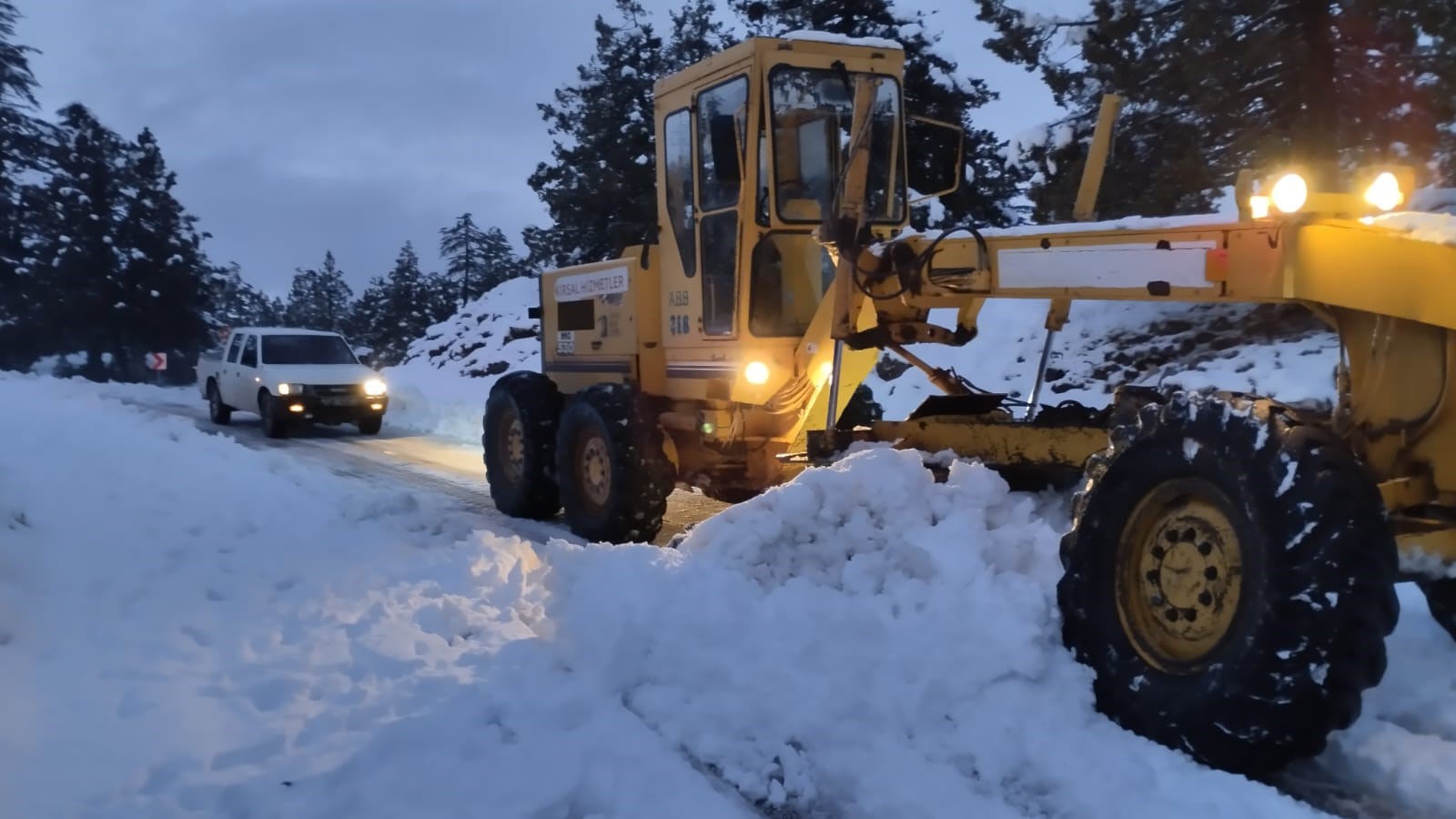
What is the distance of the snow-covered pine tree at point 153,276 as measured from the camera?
152 ft

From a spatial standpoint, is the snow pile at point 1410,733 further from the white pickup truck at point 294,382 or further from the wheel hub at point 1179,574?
the white pickup truck at point 294,382

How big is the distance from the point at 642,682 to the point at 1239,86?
1114cm

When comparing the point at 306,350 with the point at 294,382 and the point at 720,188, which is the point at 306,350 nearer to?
the point at 294,382

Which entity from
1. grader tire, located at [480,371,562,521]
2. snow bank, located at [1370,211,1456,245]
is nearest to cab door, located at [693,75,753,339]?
grader tire, located at [480,371,562,521]

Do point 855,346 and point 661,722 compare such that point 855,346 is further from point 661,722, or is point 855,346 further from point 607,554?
point 661,722

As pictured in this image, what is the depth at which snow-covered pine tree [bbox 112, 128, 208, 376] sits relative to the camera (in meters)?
46.3

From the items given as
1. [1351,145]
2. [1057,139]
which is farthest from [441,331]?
[1351,145]

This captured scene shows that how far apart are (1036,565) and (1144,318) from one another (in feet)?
36.7

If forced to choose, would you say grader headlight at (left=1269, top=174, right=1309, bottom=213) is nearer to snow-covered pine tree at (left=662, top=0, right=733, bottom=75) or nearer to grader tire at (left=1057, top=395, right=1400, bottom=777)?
grader tire at (left=1057, top=395, right=1400, bottom=777)

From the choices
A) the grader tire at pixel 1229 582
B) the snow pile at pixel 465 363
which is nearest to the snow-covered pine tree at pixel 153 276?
the snow pile at pixel 465 363

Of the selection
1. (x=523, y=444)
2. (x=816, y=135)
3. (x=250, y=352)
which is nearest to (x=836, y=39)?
(x=816, y=135)

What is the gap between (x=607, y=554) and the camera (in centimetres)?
568

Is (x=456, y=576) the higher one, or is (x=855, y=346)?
(x=855, y=346)

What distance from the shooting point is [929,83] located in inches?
881
